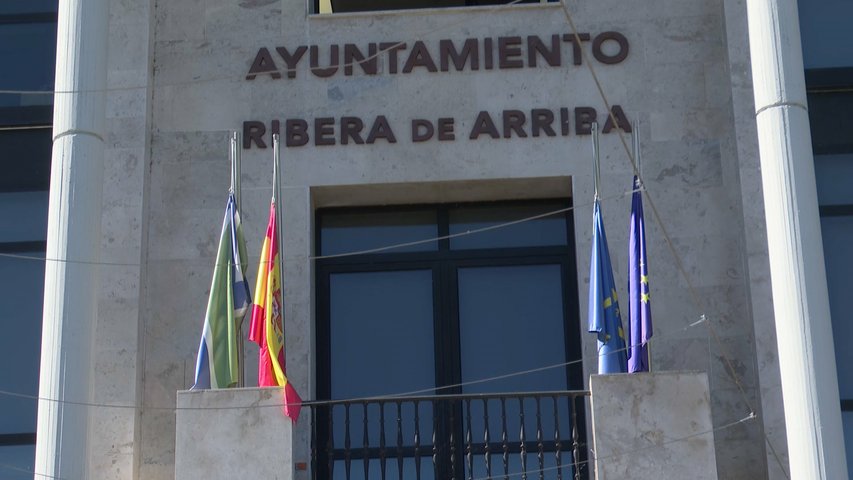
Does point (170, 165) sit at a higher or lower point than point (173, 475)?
higher

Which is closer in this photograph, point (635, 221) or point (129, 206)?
point (635, 221)

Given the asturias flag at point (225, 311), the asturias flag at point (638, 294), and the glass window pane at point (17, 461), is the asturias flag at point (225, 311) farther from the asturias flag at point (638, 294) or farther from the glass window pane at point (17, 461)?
the asturias flag at point (638, 294)

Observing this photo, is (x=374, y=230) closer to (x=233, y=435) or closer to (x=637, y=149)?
(x=637, y=149)

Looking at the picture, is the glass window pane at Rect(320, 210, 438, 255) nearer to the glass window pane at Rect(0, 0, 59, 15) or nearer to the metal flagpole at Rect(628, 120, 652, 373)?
the metal flagpole at Rect(628, 120, 652, 373)

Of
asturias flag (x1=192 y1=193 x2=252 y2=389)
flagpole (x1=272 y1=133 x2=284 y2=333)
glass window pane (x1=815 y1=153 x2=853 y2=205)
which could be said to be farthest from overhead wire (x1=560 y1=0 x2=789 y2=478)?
asturias flag (x1=192 y1=193 x2=252 y2=389)

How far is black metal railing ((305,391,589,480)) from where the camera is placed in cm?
1594

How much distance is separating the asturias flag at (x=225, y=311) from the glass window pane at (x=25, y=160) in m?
2.57

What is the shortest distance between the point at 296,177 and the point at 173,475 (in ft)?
10.8

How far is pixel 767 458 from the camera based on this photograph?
1554 centimetres

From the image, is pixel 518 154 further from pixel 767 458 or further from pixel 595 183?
pixel 767 458

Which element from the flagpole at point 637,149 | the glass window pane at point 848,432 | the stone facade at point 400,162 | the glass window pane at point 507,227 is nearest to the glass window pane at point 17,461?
the stone facade at point 400,162

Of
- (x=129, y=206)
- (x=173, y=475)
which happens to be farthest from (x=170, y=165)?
(x=173, y=475)

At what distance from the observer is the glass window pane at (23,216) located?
1723 cm

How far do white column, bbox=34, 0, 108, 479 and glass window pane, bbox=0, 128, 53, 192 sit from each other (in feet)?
5.64
